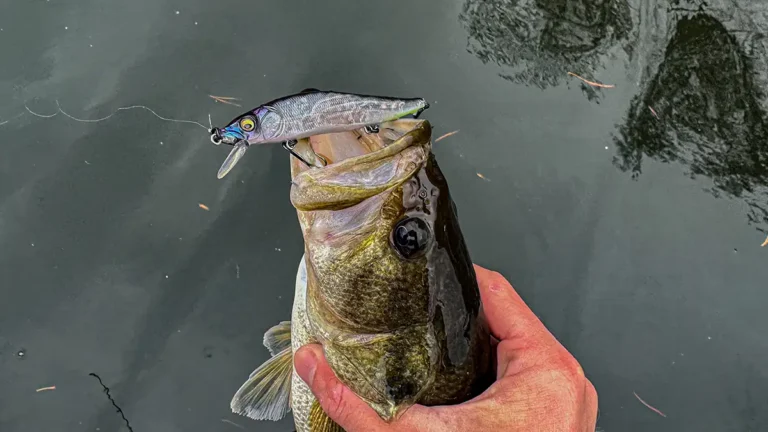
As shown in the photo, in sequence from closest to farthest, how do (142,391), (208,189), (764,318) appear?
(142,391) → (208,189) → (764,318)

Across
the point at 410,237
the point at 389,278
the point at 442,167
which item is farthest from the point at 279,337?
the point at 442,167

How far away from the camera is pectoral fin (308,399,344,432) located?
203cm

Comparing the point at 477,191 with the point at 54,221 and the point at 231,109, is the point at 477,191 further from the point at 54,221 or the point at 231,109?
the point at 54,221

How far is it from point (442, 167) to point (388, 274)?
1335 millimetres

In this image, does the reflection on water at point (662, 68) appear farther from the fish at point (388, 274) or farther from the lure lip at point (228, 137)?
the lure lip at point (228, 137)

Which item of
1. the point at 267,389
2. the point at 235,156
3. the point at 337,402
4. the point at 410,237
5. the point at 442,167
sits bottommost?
the point at 267,389

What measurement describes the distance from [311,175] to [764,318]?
2748mm

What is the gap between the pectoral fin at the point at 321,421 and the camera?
→ 2.03 metres

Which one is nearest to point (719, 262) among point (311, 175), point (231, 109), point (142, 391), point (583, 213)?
point (583, 213)

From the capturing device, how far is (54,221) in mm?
2541

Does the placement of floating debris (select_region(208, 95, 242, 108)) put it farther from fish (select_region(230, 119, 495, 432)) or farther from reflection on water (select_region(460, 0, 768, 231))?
reflection on water (select_region(460, 0, 768, 231))

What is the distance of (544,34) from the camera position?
10.2 feet

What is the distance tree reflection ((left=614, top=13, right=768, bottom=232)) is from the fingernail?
6.86 ft

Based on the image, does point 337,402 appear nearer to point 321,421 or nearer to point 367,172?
point 321,421
